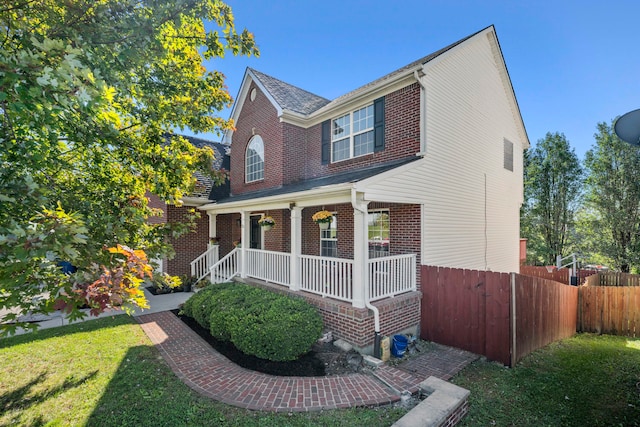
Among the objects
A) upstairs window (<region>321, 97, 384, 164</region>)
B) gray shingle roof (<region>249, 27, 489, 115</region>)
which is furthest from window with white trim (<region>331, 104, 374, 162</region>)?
gray shingle roof (<region>249, 27, 489, 115</region>)

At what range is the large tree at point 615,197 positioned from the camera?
63.2ft

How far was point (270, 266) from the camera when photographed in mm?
9500

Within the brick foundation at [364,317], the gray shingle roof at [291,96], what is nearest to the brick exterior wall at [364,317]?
the brick foundation at [364,317]

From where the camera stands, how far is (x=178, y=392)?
487 cm

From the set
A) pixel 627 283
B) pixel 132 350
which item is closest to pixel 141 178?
pixel 132 350

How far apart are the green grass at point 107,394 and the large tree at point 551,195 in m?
26.4

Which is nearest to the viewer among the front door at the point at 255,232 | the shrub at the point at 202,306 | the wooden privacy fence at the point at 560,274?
the shrub at the point at 202,306

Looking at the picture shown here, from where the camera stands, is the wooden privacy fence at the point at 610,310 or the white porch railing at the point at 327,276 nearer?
the white porch railing at the point at 327,276

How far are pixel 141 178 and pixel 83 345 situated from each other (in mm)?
4761

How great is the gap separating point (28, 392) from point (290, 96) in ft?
38.7

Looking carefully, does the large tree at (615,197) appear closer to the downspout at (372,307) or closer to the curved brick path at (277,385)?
the downspout at (372,307)

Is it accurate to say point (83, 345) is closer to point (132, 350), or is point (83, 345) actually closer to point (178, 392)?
point (132, 350)

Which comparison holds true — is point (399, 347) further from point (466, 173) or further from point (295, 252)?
point (466, 173)

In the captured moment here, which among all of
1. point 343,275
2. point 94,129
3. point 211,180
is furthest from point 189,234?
point 94,129
